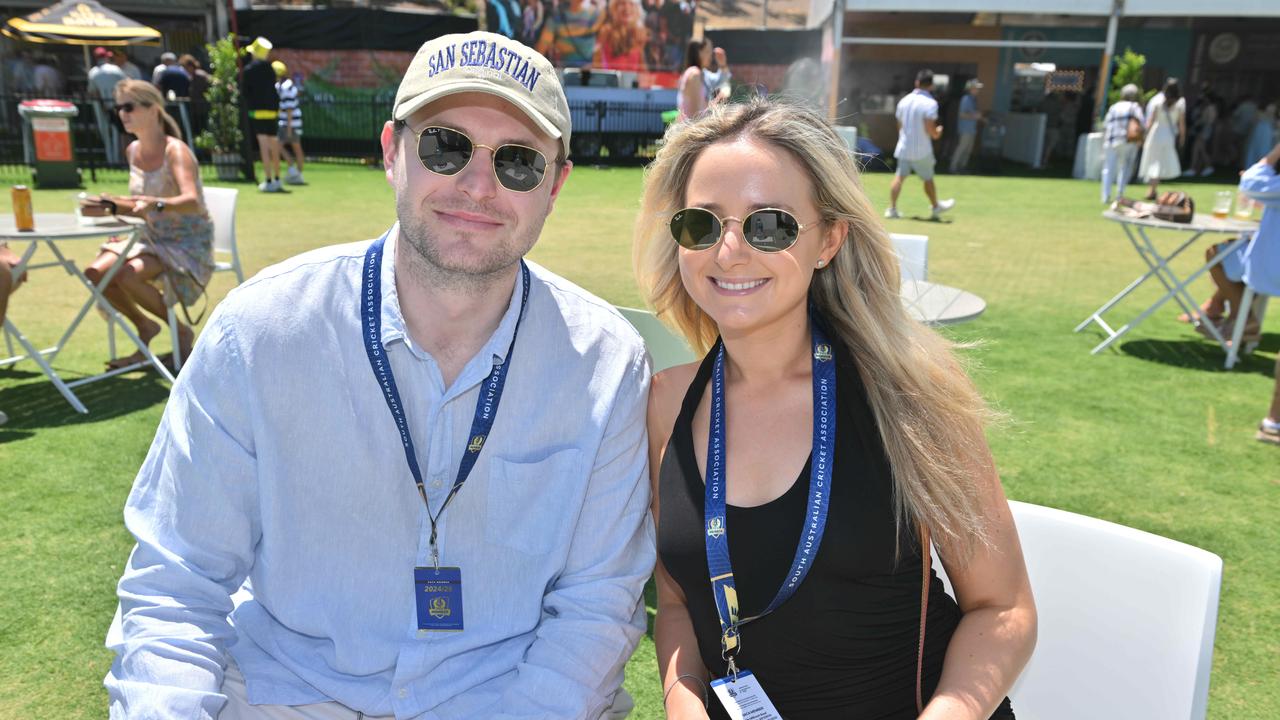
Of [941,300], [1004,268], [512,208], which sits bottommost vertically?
[1004,268]

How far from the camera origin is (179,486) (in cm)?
187

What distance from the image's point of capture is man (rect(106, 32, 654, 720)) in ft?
6.20

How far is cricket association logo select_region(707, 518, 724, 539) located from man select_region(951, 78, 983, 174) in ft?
72.5

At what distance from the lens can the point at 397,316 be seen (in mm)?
2004

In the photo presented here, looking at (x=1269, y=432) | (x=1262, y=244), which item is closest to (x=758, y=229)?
(x=1269, y=432)

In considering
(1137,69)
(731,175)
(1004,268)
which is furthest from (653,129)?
(731,175)

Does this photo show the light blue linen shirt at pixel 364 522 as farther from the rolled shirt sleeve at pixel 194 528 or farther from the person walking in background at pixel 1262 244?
the person walking in background at pixel 1262 244

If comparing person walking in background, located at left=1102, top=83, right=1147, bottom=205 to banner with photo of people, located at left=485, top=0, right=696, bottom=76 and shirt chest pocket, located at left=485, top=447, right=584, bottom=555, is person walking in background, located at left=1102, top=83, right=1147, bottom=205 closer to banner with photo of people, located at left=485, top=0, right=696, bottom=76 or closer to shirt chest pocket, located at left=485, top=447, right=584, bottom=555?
banner with photo of people, located at left=485, top=0, right=696, bottom=76

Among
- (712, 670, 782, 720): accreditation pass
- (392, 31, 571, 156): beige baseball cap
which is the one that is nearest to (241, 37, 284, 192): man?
(392, 31, 571, 156): beige baseball cap

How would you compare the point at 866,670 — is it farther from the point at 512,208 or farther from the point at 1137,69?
the point at 1137,69

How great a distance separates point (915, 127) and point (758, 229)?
12736 mm

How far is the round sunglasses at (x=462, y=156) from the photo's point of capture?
81.0 inches

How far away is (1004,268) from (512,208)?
9.62m

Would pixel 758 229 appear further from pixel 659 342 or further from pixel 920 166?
pixel 920 166
